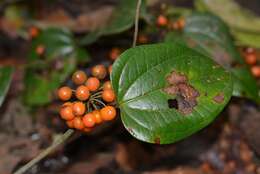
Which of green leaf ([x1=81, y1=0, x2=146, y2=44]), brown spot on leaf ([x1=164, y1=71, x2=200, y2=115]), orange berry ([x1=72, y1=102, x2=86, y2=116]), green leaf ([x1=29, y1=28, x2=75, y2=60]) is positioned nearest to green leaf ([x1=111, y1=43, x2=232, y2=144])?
brown spot on leaf ([x1=164, y1=71, x2=200, y2=115])

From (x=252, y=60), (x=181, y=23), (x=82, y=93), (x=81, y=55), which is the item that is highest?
(x=82, y=93)

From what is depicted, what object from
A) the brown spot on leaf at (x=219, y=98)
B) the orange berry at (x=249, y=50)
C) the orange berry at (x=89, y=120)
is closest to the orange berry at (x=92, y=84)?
the orange berry at (x=89, y=120)

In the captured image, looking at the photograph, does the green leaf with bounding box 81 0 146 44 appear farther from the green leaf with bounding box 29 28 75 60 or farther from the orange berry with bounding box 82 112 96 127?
the orange berry with bounding box 82 112 96 127

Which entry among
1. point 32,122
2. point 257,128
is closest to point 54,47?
point 32,122

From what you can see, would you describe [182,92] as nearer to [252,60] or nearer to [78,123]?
[78,123]

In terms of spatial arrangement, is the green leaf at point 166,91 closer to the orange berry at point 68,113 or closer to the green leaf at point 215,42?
the orange berry at point 68,113

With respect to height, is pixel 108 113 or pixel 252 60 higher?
pixel 108 113

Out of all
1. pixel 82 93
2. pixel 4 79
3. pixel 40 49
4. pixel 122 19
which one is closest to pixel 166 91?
pixel 82 93
